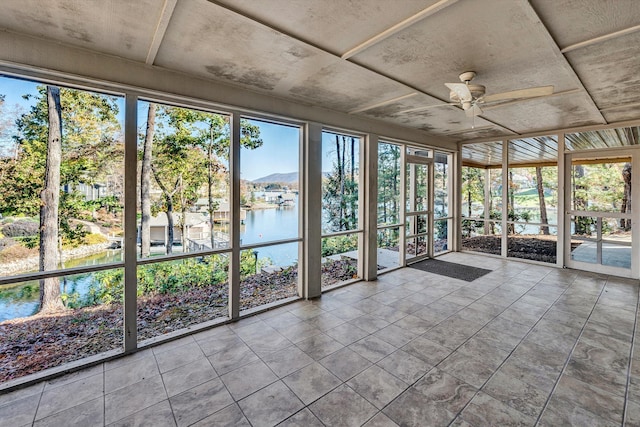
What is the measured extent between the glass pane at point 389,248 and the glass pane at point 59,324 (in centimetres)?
431

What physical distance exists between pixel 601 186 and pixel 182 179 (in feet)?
23.2

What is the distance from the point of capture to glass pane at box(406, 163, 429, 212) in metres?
5.89

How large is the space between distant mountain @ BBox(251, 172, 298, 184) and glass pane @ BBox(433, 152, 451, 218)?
3817mm

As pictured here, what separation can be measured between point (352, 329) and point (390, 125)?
363 centimetres

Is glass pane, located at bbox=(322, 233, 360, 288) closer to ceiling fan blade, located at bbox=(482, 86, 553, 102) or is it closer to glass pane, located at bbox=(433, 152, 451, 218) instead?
glass pane, located at bbox=(433, 152, 451, 218)

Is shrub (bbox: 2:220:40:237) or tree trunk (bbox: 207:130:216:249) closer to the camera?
shrub (bbox: 2:220:40:237)

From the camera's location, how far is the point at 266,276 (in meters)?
4.46

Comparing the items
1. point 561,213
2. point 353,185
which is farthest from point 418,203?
point 561,213

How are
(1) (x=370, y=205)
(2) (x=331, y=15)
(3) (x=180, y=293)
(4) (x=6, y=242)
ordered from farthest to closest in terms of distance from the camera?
1. (1) (x=370, y=205)
2. (3) (x=180, y=293)
3. (4) (x=6, y=242)
4. (2) (x=331, y=15)

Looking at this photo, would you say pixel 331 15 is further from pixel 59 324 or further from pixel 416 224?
pixel 416 224

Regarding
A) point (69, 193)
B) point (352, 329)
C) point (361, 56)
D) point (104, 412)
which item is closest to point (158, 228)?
point (69, 193)

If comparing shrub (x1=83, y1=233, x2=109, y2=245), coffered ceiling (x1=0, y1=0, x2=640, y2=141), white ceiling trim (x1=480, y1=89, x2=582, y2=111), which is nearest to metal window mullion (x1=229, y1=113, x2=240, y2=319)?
coffered ceiling (x1=0, y1=0, x2=640, y2=141)

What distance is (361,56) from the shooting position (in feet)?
8.36

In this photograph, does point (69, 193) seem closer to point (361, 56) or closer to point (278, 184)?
point (278, 184)
